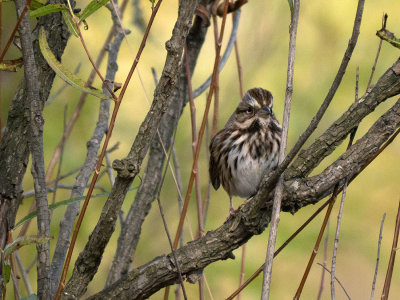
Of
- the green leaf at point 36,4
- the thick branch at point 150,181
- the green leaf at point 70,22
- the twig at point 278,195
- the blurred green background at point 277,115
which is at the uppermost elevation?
the blurred green background at point 277,115

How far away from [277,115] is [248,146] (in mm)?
1036

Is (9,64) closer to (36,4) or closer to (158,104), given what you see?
(36,4)

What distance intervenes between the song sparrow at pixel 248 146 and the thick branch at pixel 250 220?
3.95 ft

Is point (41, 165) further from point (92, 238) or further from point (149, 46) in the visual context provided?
point (149, 46)

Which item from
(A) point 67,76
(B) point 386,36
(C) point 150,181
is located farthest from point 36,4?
(C) point 150,181

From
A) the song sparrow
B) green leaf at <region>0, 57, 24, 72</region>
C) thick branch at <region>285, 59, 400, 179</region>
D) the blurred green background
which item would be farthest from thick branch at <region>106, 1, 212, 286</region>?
the blurred green background

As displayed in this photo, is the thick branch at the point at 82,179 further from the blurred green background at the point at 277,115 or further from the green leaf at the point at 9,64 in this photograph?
the blurred green background at the point at 277,115

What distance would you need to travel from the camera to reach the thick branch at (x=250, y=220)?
2.28 meters

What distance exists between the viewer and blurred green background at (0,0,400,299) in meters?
4.80

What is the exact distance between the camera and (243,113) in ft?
12.9

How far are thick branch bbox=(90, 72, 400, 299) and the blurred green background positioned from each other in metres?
2.27

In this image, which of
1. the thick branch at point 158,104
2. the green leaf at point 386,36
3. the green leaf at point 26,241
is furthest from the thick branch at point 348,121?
the green leaf at point 26,241

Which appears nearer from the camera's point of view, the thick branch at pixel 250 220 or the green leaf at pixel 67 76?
the green leaf at pixel 67 76

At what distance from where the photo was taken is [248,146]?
12.4 ft
